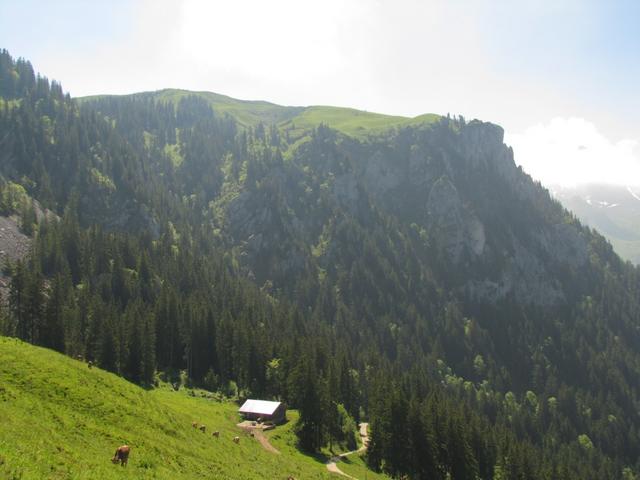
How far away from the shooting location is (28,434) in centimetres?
3522

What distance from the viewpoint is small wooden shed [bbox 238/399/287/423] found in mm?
88812

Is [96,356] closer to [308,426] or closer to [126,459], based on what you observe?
[308,426]

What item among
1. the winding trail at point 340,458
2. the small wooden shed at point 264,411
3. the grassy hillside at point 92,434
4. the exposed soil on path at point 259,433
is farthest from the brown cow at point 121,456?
the small wooden shed at point 264,411

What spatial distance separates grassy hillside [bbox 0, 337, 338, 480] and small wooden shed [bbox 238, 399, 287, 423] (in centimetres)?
2245

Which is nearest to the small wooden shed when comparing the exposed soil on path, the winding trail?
the exposed soil on path

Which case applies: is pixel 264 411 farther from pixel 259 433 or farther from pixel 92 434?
pixel 92 434

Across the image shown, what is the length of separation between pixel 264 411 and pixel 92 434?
166 ft

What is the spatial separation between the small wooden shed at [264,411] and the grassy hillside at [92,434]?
22446 mm

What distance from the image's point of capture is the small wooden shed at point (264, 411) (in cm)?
8881

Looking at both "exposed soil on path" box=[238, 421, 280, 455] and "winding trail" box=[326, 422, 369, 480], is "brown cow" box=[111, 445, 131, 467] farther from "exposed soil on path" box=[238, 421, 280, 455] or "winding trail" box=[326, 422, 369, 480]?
"winding trail" box=[326, 422, 369, 480]

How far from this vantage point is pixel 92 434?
4162 centimetres

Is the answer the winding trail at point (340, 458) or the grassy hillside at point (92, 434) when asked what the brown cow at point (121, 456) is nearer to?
the grassy hillside at point (92, 434)

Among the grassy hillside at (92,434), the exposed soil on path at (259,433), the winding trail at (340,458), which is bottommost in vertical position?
the winding trail at (340,458)

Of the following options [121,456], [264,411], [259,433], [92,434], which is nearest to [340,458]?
[259,433]
